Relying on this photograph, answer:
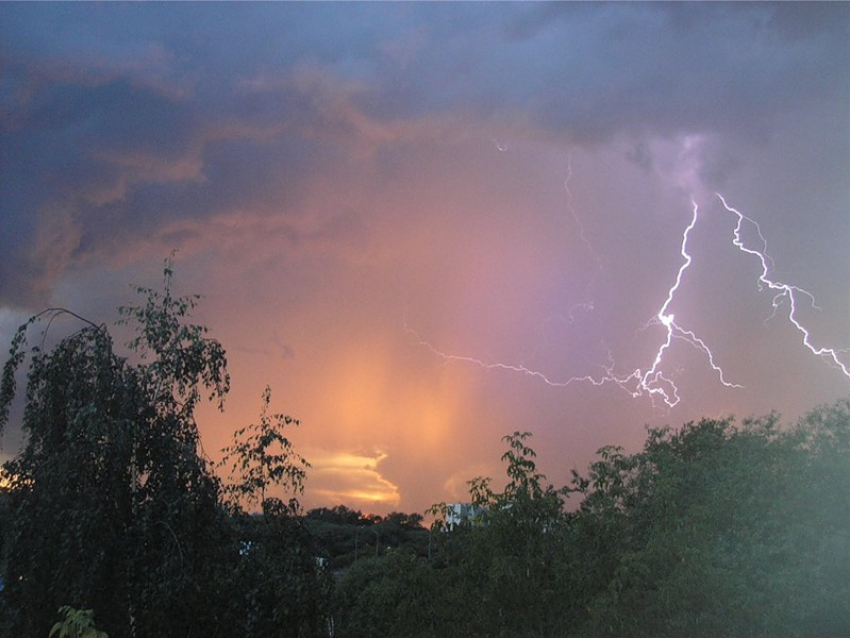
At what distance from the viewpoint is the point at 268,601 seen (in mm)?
10281

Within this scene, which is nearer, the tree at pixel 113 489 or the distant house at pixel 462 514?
the tree at pixel 113 489

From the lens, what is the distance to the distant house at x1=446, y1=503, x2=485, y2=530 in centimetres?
1277

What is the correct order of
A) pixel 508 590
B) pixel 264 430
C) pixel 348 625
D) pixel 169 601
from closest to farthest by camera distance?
pixel 169 601 < pixel 264 430 < pixel 508 590 < pixel 348 625

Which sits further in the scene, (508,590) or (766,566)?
(766,566)

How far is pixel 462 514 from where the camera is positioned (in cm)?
1299

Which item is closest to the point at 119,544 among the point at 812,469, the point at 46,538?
the point at 46,538

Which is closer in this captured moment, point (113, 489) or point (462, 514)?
point (113, 489)

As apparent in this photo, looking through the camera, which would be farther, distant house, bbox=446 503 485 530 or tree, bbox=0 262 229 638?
distant house, bbox=446 503 485 530

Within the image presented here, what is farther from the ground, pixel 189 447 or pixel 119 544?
pixel 189 447

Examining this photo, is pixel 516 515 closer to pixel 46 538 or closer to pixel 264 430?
pixel 264 430

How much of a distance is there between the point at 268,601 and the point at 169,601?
4.64 ft

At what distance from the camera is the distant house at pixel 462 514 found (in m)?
12.8

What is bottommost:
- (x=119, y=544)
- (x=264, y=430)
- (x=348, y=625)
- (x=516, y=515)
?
(x=348, y=625)

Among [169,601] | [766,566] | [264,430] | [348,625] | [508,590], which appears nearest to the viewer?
[169,601]
